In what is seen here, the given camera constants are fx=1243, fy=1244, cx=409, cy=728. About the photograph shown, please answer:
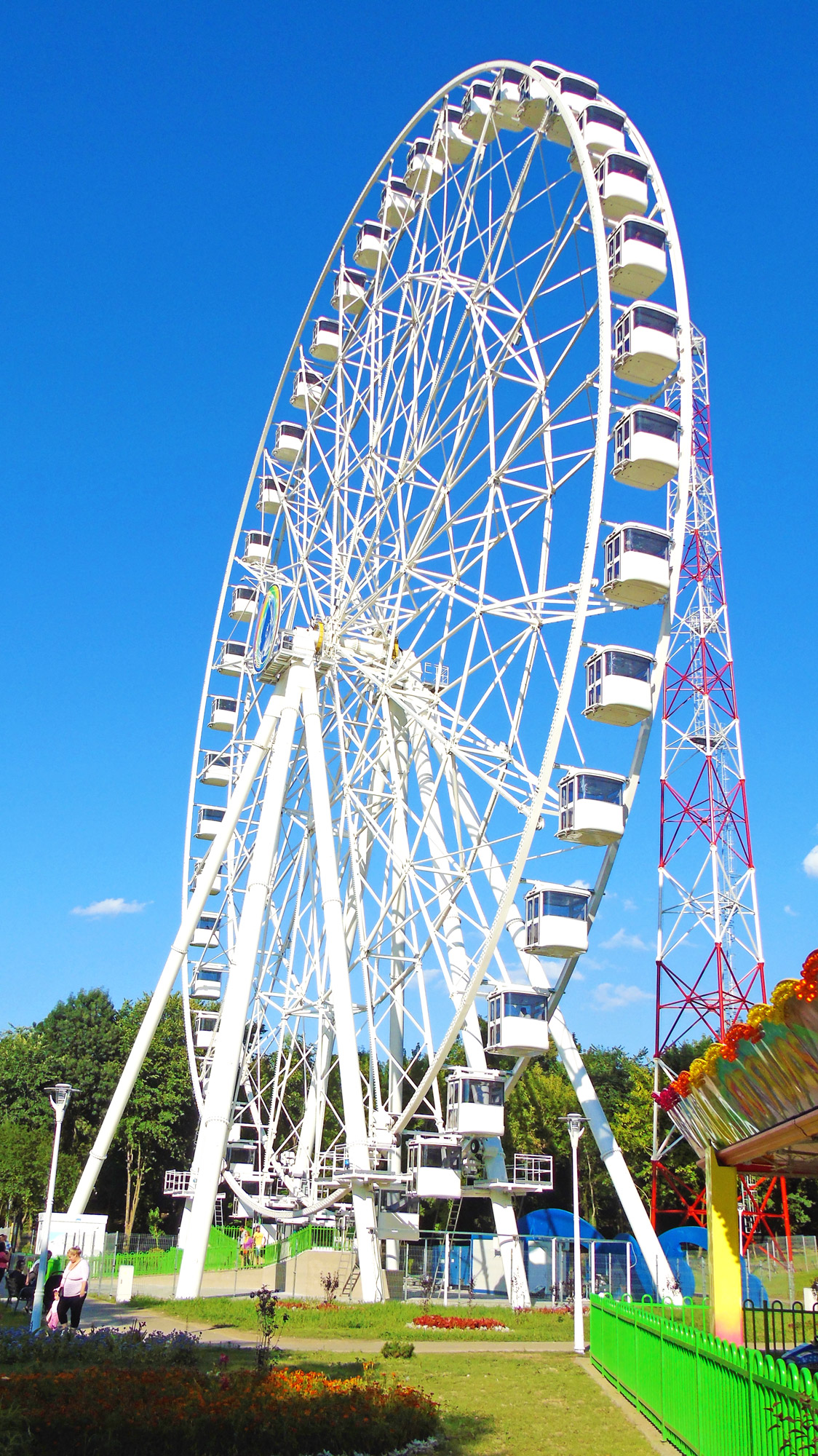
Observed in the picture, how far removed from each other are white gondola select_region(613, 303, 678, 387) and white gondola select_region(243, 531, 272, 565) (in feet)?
63.4

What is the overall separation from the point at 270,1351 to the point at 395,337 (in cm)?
2211

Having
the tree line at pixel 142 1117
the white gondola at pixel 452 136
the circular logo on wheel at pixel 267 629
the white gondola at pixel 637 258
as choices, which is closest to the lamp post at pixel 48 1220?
the circular logo on wheel at pixel 267 629

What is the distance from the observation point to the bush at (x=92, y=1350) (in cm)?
1370

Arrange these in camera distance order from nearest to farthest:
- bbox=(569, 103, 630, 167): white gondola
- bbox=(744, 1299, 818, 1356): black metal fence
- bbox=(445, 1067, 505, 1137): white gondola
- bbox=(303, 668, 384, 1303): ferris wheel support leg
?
1. bbox=(744, 1299, 818, 1356): black metal fence
2. bbox=(569, 103, 630, 167): white gondola
3. bbox=(445, 1067, 505, 1137): white gondola
4. bbox=(303, 668, 384, 1303): ferris wheel support leg

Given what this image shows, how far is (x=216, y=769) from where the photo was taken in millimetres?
40281

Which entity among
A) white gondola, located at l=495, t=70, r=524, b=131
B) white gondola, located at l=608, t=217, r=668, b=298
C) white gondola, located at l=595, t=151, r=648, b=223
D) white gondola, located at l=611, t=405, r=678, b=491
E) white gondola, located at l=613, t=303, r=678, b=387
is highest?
white gondola, located at l=495, t=70, r=524, b=131

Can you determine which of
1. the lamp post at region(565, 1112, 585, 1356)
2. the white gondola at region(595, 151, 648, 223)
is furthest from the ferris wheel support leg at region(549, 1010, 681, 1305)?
the white gondola at region(595, 151, 648, 223)

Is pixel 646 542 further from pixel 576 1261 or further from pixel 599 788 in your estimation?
pixel 576 1261

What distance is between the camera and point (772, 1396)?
7312 mm

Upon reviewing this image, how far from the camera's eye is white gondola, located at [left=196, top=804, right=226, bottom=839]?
3927 centimetres

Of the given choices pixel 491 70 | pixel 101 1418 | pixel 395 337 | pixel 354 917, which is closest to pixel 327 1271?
pixel 354 917

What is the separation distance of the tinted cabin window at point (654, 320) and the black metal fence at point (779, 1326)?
15.3 m

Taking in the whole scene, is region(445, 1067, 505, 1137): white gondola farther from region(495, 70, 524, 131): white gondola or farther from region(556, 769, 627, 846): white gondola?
region(495, 70, 524, 131): white gondola

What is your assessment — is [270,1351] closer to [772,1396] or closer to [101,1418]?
[101,1418]
